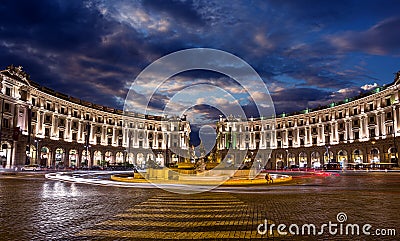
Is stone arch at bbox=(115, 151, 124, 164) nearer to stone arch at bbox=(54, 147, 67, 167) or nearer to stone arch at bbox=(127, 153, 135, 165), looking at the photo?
stone arch at bbox=(127, 153, 135, 165)

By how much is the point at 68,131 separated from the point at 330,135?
7332cm

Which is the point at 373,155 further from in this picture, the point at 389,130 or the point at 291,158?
the point at 291,158

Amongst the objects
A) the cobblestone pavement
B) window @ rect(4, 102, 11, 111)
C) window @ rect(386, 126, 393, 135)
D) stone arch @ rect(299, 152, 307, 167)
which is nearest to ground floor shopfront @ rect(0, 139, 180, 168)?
window @ rect(4, 102, 11, 111)

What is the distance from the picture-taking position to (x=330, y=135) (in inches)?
3634

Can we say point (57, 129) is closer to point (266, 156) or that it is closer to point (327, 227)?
point (266, 156)

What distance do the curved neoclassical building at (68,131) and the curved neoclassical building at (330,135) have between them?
87.8ft

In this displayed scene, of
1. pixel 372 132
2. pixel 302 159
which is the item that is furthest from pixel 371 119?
pixel 302 159

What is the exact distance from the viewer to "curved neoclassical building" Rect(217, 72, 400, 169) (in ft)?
229

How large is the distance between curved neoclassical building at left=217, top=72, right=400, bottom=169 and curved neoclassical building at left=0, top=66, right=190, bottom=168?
26.8 m

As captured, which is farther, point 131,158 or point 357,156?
point 131,158

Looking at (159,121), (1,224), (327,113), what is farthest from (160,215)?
(159,121)

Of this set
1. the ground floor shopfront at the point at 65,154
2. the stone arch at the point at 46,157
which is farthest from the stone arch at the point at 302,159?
the stone arch at the point at 46,157

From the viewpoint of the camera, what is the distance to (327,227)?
916 cm

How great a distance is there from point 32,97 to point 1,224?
69.8 m
